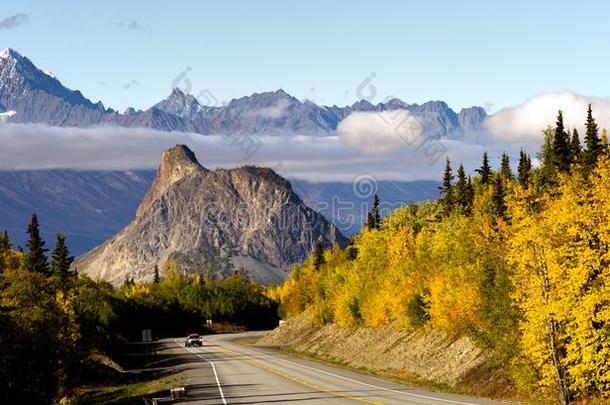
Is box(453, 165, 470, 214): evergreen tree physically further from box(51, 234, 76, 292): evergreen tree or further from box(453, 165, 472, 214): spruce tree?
box(51, 234, 76, 292): evergreen tree

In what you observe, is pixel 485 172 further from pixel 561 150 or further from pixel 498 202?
pixel 498 202

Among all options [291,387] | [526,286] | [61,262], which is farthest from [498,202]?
[61,262]

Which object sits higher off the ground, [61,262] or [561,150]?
[561,150]

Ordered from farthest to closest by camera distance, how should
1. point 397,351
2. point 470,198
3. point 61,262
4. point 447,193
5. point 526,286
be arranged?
1. point 447,193
2. point 61,262
3. point 470,198
4. point 397,351
5. point 526,286

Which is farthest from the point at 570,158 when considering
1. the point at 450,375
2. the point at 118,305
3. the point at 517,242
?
the point at 118,305

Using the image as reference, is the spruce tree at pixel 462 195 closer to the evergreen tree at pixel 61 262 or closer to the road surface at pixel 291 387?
the road surface at pixel 291 387

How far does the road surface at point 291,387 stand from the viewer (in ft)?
152

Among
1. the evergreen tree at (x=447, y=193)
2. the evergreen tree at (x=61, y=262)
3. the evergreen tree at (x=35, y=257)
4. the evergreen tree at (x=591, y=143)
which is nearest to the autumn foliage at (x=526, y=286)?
the evergreen tree at (x=591, y=143)

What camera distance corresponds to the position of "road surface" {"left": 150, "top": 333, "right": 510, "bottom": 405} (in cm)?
4638

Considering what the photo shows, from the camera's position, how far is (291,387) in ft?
184

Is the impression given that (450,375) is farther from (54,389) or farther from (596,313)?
(54,389)

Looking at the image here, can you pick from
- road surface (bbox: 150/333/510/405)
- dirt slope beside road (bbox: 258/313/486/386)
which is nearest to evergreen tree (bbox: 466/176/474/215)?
dirt slope beside road (bbox: 258/313/486/386)

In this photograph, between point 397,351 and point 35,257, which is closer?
point 397,351

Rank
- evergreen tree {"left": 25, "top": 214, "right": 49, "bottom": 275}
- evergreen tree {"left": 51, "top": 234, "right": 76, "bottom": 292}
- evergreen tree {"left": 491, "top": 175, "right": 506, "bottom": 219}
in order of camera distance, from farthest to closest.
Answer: evergreen tree {"left": 51, "top": 234, "right": 76, "bottom": 292} → evergreen tree {"left": 25, "top": 214, "right": 49, "bottom": 275} → evergreen tree {"left": 491, "top": 175, "right": 506, "bottom": 219}
